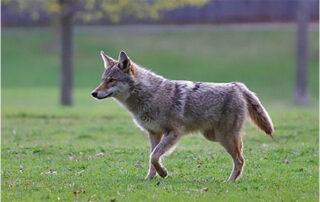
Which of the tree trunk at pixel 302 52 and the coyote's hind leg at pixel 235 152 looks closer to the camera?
the coyote's hind leg at pixel 235 152

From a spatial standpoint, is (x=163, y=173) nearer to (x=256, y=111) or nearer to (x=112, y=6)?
(x=256, y=111)

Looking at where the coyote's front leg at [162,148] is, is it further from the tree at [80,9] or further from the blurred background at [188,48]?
the blurred background at [188,48]

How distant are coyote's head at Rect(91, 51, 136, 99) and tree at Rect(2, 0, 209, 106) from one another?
44.8ft

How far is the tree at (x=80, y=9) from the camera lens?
2333cm

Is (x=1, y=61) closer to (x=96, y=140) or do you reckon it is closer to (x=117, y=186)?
(x=96, y=140)

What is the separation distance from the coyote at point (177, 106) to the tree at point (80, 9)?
1350 cm

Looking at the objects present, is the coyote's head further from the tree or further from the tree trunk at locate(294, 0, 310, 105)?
the tree trunk at locate(294, 0, 310, 105)

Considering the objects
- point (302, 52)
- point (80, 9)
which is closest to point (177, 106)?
point (80, 9)

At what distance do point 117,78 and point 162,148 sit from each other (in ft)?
4.41

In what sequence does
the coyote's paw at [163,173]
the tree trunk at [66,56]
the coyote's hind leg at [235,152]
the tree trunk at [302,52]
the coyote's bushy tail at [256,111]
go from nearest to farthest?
the coyote's paw at [163,173]
the coyote's hind leg at [235,152]
the coyote's bushy tail at [256,111]
the tree trunk at [66,56]
the tree trunk at [302,52]

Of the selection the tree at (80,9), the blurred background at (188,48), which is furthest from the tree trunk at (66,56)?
the blurred background at (188,48)

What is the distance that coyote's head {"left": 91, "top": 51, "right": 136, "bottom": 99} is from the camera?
30.0 ft

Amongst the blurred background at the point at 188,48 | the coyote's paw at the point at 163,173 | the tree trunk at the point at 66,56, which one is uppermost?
the coyote's paw at the point at 163,173

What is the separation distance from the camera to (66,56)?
2586 centimetres
